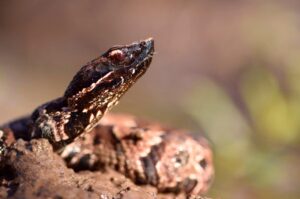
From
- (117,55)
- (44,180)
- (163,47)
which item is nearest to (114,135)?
(117,55)

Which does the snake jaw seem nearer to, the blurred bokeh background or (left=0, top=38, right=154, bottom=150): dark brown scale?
(left=0, top=38, right=154, bottom=150): dark brown scale

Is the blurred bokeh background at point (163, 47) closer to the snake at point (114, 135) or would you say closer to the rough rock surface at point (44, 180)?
the snake at point (114, 135)

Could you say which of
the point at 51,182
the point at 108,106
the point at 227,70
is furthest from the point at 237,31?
the point at 51,182

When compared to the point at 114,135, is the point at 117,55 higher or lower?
higher

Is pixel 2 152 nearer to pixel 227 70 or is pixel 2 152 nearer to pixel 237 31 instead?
pixel 227 70

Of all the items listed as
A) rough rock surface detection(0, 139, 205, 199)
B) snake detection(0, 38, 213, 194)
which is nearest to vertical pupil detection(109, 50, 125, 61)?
snake detection(0, 38, 213, 194)

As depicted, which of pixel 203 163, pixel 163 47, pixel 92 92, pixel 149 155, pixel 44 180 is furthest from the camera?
pixel 163 47

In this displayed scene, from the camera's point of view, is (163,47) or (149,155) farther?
(163,47)

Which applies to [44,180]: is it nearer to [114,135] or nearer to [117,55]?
[117,55]
